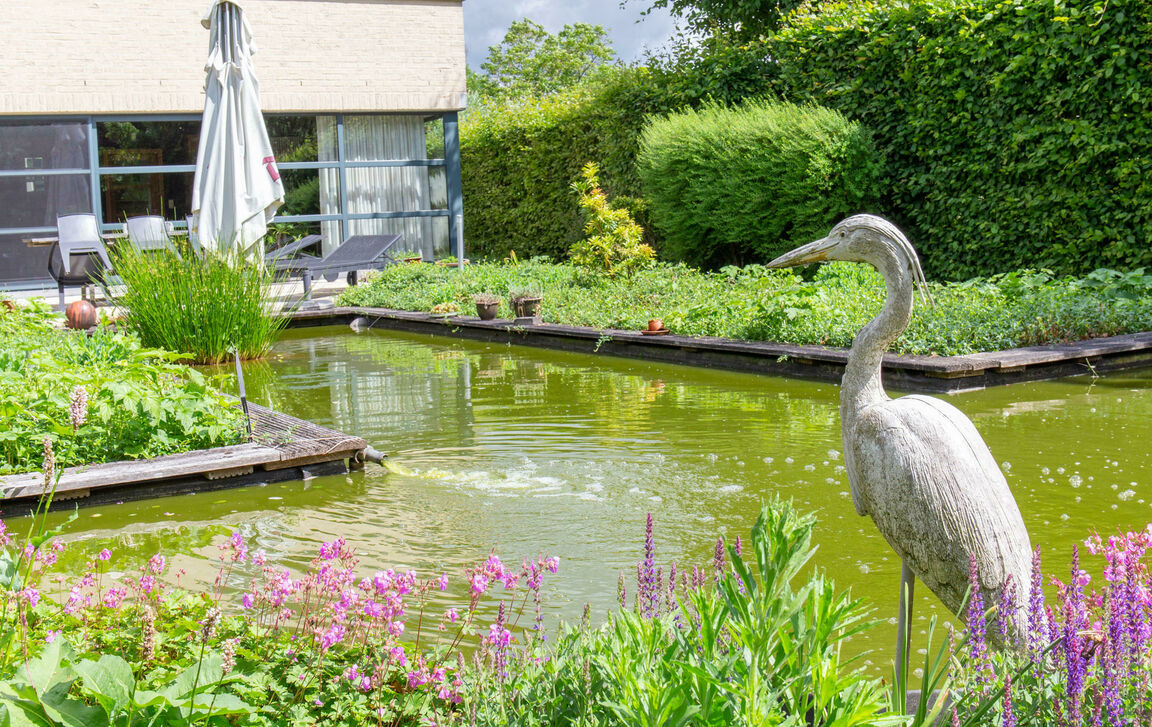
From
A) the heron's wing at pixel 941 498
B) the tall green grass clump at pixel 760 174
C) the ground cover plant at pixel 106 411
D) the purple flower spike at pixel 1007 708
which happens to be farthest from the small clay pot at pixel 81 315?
the purple flower spike at pixel 1007 708

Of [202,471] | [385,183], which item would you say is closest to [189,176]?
[385,183]

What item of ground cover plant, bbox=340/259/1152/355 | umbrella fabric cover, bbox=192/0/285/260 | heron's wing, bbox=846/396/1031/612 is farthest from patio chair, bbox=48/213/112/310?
heron's wing, bbox=846/396/1031/612

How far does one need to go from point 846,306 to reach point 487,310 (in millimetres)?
3919

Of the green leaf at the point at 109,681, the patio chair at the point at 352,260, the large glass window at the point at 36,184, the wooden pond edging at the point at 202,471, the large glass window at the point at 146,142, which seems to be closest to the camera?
the green leaf at the point at 109,681

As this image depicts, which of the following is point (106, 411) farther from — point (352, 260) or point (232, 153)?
point (352, 260)

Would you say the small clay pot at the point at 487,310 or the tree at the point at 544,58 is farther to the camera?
the tree at the point at 544,58

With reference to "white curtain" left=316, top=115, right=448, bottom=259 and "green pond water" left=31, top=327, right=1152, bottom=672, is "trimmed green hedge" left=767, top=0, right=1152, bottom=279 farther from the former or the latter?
"white curtain" left=316, top=115, right=448, bottom=259

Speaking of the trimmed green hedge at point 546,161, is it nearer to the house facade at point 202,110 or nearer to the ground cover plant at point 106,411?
the house facade at point 202,110

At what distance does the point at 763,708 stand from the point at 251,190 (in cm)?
904

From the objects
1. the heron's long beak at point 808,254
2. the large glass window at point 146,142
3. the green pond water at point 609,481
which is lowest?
the green pond water at point 609,481

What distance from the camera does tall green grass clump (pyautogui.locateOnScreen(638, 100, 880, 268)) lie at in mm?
11242

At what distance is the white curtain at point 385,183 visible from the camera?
17.5 m

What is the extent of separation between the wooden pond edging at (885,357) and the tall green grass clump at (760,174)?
9.90 feet

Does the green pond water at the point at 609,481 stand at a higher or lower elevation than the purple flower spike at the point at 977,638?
lower
